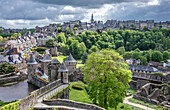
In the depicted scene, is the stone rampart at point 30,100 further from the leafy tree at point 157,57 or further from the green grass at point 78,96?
the leafy tree at point 157,57

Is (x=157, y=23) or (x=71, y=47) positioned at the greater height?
(x=157, y=23)

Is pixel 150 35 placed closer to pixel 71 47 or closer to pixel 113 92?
pixel 71 47

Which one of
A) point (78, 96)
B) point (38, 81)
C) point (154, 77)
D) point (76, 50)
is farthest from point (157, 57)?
point (38, 81)

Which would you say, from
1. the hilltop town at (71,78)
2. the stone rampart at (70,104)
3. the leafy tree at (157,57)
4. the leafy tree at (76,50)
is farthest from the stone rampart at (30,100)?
the leafy tree at (157,57)

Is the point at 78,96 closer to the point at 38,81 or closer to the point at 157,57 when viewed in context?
the point at 38,81

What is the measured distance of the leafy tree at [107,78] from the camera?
70.6 ft

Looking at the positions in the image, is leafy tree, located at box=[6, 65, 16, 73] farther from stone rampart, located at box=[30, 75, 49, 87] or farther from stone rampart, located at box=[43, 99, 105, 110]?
stone rampart, located at box=[43, 99, 105, 110]

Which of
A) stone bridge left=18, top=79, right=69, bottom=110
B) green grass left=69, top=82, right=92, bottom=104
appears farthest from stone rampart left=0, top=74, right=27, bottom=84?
stone bridge left=18, top=79, right=69, bottom=110

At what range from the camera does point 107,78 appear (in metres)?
21.8

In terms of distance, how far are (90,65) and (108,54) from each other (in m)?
3.17

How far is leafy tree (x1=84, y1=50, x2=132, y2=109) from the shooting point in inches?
847

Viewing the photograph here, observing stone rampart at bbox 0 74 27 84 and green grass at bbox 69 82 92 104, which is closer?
green grass at bbox 69 82 92 104

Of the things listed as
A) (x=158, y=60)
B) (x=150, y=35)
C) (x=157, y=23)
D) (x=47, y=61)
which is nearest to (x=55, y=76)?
(x=47, y=61)

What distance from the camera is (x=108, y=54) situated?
23.9 meters
